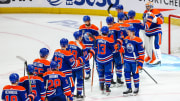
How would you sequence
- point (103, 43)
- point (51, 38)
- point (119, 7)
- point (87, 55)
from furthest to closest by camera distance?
point (51, 38) → point (119, 7) → point (87, 55) → point (103, 43)

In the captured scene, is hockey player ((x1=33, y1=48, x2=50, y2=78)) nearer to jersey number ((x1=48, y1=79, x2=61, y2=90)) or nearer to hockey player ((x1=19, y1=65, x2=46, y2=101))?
jersey number ((x1=48, y1=79, x2=61, y2=90))

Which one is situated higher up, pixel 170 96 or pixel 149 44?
pixel 149 44

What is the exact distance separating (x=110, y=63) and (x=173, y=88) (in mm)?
1651

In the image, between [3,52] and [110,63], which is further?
[3,52]

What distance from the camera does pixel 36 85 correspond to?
25.2 feet

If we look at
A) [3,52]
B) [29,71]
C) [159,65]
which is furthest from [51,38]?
[29,71]

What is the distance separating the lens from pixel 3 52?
13.8 m

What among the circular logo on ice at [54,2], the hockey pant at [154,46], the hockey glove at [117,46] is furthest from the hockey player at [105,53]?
the circular logo on ice at [54,2]

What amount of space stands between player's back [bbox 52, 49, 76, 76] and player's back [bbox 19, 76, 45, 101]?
3.63ft

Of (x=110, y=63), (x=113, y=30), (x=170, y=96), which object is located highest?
(x=113, y=30)

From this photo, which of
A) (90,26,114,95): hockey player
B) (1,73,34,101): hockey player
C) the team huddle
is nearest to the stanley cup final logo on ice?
the team huddle

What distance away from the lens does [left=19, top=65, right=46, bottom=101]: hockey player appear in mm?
7582

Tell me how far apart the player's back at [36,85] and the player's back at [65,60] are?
1.11 meters

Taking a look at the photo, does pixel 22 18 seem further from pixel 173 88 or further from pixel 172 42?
pixel 173 88
